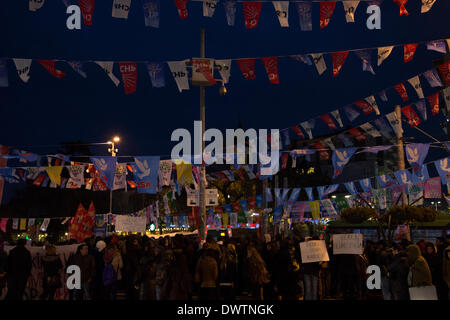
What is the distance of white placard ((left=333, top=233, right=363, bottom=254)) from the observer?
1187 centimetres

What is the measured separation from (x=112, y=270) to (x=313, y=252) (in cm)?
533

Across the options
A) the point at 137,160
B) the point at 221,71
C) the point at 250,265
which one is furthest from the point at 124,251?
the point at 221,71

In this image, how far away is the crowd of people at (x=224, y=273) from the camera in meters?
10.6

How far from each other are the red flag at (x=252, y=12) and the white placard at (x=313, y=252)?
21.2ft

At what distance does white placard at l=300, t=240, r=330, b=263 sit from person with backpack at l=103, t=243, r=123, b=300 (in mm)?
4943

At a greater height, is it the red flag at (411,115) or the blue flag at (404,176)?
the red flag at (411,115)

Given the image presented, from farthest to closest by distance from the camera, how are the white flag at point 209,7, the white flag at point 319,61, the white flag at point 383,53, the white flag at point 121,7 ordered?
1. the white flag at point 319,61
2. the white flag at point 383,53
3. the white flag at point 209,7
4. the white flag at point 121,7

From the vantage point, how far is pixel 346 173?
7669 cm

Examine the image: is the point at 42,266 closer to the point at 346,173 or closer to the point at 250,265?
the point at 250,265

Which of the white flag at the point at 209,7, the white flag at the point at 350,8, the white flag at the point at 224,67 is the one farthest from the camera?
the white flag at the point at 224,67

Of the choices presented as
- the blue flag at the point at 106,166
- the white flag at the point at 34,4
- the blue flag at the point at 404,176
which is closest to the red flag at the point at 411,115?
the blue flag at the point at 404,176

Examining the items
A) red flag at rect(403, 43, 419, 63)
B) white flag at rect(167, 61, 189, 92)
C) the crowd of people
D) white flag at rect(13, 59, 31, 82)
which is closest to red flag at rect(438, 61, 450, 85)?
red flag at rect(403, 43, 419, 63)

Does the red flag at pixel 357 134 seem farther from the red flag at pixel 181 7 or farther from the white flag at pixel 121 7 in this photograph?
the white flag at pixel 121 7

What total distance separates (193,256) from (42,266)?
13.7ft
